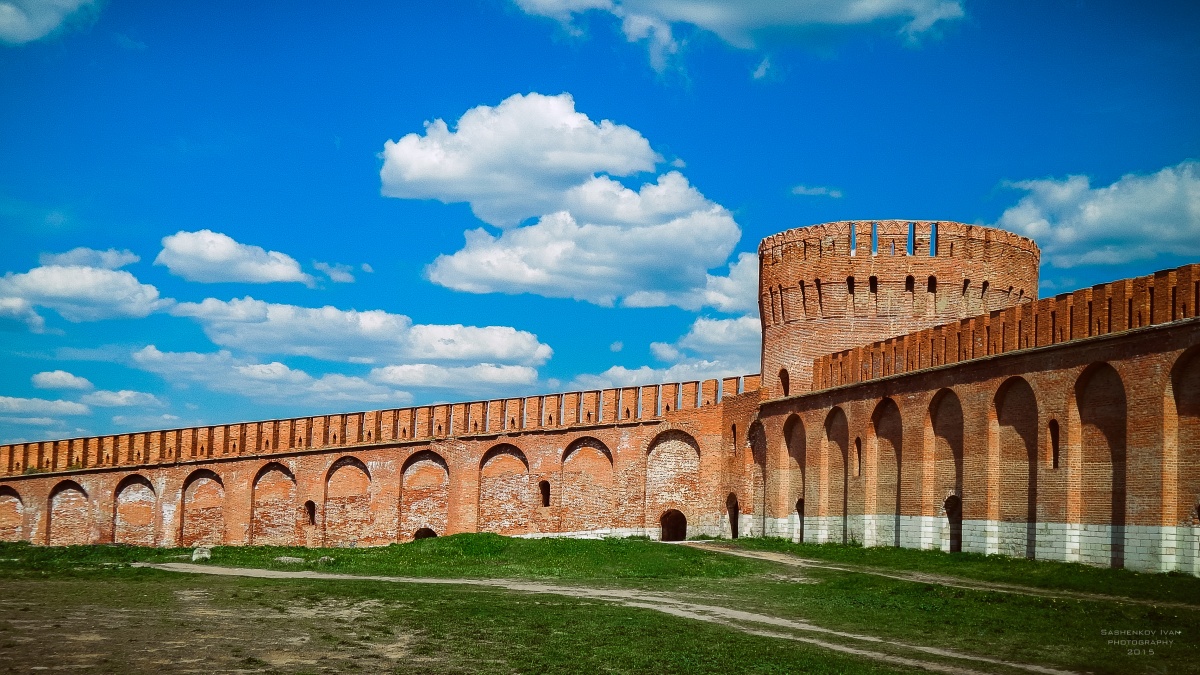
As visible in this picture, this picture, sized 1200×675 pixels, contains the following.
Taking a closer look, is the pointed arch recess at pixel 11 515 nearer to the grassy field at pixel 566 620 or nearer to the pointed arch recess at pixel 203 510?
the pointed arch recess at pixel 203 510

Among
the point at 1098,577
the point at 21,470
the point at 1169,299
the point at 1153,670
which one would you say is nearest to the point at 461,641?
the point at 1153,670

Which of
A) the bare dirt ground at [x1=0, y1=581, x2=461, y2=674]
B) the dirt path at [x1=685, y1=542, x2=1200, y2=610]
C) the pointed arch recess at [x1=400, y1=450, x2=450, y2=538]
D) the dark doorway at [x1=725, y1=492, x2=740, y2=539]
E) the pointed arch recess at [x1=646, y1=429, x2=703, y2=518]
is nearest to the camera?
the bare dirt ground at [x1=0, y1=581, x2=461, y2=674]

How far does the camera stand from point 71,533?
43.5 m

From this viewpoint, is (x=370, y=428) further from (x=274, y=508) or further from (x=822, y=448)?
(x=822, y=448)

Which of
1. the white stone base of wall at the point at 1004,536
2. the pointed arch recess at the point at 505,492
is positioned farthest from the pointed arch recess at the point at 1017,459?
the pointed arch recess at the point at 505,492

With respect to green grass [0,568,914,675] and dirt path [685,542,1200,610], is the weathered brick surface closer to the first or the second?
dirt path [685,542,1200,610]

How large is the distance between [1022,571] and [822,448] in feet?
30.6

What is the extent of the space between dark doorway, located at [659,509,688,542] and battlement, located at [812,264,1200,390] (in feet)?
21.2

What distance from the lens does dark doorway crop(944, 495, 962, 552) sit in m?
23.6

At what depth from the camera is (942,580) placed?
1936 cm

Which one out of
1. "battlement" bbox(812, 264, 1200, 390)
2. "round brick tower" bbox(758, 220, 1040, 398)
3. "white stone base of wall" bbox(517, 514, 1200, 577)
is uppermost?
"round brick tower" bbox(758, 220, 1040, 398)

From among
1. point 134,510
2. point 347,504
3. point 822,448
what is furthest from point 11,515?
point 822,448

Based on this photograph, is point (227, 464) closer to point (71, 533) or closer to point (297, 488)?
point (297, 488)

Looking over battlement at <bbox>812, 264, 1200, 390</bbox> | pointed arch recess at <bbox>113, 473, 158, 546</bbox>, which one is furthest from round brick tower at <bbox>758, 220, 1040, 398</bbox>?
pointed arch recess at <bbox>113, 473, 158, 546</bbox>
